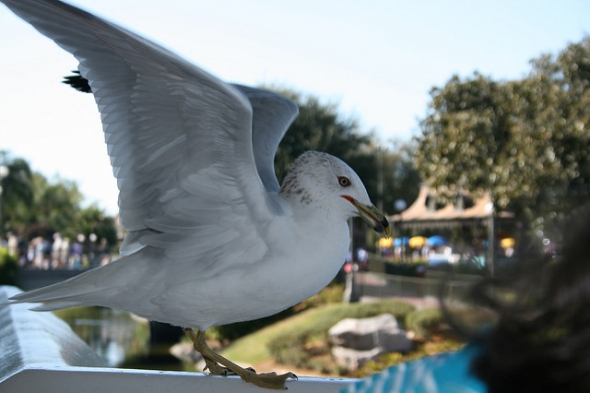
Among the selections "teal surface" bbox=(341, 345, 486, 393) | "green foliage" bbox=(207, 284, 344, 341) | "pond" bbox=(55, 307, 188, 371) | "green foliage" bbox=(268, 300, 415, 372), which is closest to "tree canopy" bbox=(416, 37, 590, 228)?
"green foliage" bbox=(268, 300, 415, 372)

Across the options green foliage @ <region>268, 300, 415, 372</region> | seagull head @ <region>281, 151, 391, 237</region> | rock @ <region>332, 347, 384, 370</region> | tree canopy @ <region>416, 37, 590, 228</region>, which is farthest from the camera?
tree canopy @ <region>416, 37, 590, 228</region>

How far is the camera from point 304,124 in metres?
25.6

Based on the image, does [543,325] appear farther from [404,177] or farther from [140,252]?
[404,177]

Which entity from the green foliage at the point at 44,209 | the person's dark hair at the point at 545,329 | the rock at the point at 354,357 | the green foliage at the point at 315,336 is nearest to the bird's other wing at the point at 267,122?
the person's dark hair at the point at 545,329

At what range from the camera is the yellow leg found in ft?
8.05

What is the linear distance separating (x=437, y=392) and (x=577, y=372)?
0.20m

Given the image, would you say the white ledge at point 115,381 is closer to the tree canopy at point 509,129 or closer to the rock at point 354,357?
the rock at point 354,357

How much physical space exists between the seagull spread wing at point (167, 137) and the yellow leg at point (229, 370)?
372 mm

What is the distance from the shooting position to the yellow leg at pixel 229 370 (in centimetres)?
246

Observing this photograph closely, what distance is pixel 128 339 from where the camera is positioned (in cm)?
2225

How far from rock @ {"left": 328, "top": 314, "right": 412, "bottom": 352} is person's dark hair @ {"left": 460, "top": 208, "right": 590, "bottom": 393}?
13.6 m

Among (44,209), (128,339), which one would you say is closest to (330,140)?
(128,339)

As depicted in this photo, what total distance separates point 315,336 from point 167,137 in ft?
45.7

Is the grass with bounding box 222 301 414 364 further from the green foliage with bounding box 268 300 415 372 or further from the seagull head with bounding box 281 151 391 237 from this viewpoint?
the seagull head with bounding box 281 151 391 237
